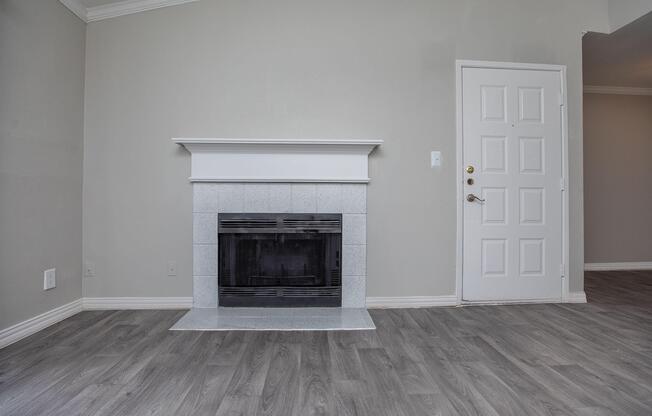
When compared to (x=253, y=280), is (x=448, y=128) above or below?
above

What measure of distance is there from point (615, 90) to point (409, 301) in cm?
435

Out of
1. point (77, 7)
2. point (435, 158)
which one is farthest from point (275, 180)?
point (77, 7)

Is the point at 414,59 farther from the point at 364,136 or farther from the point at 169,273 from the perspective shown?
the point at 169,273

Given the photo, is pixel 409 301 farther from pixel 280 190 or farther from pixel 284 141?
pixel 284 141

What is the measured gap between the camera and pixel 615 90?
464 centimetres

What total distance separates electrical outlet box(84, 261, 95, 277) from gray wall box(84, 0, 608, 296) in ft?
0.11

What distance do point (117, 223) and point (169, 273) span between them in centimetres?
58

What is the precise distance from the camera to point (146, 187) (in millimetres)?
2807

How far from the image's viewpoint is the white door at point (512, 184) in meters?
2.95

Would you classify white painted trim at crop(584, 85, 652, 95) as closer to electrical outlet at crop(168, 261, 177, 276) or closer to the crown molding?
the crown molding

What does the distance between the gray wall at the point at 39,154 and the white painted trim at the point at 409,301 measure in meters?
2.38

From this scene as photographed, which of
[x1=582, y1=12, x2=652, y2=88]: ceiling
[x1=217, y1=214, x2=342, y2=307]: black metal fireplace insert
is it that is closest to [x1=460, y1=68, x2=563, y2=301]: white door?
[x1=582, y1=12, x2=652, y2=88]: ceiling

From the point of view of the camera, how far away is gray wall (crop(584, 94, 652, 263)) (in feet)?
15.1

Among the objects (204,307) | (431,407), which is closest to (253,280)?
(204,307)
